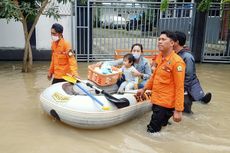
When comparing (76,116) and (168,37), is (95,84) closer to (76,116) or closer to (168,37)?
(76,116)

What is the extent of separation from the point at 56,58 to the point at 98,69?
76cm

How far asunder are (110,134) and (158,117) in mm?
772

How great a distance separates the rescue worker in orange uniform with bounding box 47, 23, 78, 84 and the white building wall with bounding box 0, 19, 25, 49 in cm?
468

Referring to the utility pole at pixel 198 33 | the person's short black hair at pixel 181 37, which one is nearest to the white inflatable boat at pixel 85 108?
the person's short black hair at pixel 181 37

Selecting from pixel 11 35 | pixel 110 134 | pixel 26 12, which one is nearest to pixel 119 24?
pixel 26 12

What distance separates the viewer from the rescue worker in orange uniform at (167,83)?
391cm

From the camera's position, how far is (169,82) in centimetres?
404

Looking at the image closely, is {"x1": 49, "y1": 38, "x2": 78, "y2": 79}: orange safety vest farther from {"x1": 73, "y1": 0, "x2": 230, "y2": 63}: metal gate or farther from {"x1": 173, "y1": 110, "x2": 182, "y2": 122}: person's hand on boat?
{"x1": 73, "y1": 0, "x2": 230, "y2": 63}: metal gate

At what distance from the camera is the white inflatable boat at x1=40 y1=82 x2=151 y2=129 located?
169 inches

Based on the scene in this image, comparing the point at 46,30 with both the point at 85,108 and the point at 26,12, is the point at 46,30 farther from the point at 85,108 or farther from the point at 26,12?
the point at 85,108

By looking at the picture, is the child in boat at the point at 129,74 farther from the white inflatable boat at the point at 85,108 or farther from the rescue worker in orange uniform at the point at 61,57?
the rescue worker in orange uniform at the point at 61,57

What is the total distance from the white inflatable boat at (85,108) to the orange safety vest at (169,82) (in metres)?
0.60

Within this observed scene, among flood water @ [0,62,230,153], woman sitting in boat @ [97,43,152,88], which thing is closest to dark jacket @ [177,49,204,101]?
flood water @ [0,62,230,153]

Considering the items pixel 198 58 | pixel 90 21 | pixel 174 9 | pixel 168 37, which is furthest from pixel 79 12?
pixel 168 37
